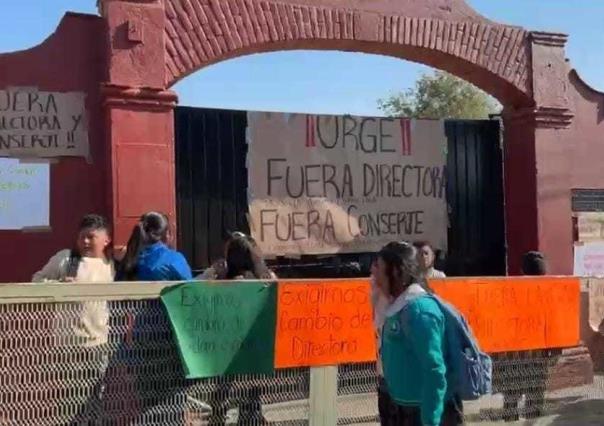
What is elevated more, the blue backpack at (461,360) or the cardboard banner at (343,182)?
the cardboard banner at (343,182)

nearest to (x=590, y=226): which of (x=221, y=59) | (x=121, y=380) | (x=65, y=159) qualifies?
(x=221, y=59)

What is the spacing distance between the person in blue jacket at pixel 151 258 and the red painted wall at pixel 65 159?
155 cm

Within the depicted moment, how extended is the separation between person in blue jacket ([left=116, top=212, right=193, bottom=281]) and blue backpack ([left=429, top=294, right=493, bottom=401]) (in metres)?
1.92

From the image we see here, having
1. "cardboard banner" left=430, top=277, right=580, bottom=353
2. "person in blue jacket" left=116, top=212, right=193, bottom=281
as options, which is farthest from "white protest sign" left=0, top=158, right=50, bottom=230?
"cardboard banner" left=430, top=277, right=580, bottom=353

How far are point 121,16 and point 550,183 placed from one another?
4721 millimetres

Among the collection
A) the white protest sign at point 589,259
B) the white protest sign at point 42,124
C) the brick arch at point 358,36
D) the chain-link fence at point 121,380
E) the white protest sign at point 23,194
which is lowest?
the chain-link fence at point 121,380

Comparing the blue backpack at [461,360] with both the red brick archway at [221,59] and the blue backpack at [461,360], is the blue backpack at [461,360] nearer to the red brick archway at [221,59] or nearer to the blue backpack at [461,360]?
the blue backpack at [461,360]

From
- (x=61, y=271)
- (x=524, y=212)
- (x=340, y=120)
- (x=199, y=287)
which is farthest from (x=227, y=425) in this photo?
(x=524, y=212)

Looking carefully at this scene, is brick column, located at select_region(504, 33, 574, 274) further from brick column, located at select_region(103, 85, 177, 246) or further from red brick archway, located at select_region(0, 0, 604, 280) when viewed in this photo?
brick column, located at select_region(103, 85, 177, 246)

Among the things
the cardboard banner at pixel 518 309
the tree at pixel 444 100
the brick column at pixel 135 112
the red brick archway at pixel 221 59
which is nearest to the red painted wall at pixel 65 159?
the red brick archway at pixel 221 59

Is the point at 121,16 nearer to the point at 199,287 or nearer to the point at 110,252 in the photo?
the point at 110,252

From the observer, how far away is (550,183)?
368 inches

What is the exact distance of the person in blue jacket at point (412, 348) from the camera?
13.5 ft

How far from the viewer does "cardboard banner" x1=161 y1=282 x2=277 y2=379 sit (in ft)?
16.4
